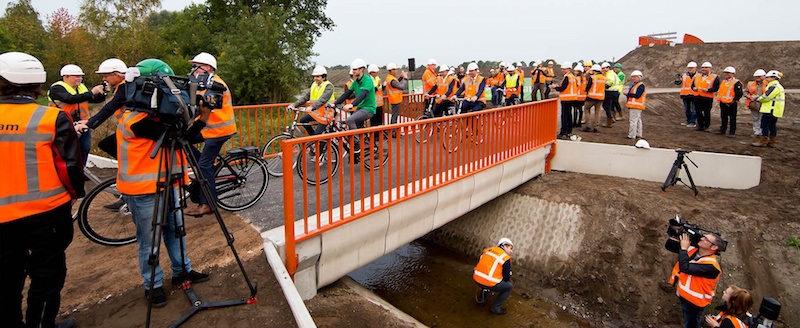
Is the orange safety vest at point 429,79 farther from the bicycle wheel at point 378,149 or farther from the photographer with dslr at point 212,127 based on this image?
the photographer with dslr at point 212,127

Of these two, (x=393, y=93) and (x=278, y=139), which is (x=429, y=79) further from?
(x=278, y=139)

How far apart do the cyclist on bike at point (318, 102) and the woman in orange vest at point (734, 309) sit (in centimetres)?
590

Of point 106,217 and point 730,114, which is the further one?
point 730,114

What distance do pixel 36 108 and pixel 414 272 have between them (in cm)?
651

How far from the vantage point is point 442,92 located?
11555 mm

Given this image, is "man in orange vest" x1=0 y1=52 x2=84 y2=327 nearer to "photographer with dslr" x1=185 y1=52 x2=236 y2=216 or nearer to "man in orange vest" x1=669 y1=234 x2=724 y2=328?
"photographer with dslr" x1=185 y1=52 x2=236 y2=216

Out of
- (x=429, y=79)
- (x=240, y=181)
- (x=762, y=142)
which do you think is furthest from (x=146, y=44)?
(x=762, y=142)

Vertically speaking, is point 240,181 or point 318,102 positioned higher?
point 318,102

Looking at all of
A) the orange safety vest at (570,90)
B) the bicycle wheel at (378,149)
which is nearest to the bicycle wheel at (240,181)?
the bicycle wheel at (378,149)

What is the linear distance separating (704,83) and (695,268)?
835cm

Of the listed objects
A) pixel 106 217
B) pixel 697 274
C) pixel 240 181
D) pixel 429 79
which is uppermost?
pixel 429 79

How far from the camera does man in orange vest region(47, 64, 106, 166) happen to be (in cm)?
598

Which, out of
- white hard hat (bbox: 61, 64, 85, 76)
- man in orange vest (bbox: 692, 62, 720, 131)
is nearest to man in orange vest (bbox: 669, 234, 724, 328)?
man in orange vest (bbox: 692, 62, 720, 131)

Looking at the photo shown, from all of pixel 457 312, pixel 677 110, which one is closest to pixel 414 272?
pixel 457 312
